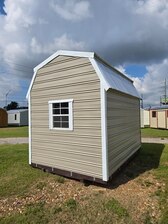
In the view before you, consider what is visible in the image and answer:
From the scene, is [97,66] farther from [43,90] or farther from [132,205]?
[132,205]

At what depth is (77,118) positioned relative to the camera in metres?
6.63

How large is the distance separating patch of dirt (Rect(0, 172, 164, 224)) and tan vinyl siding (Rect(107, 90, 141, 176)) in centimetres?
60

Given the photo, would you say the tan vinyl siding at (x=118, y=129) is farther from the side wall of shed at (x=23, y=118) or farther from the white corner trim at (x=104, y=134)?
the side wall of shed at (x=23, y=118)

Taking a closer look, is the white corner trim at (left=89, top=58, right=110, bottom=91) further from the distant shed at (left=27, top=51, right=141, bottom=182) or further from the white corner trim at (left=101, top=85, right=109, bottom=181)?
the white corner trim at (left=101, top=85, right=109, bottom=181)

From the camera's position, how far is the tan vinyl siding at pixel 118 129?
6352mm

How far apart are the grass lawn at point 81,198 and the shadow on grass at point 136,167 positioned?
1.3 inches

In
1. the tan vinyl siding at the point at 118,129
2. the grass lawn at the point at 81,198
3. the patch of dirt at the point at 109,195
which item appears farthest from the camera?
the tan vinyl siding at the point at 118,129

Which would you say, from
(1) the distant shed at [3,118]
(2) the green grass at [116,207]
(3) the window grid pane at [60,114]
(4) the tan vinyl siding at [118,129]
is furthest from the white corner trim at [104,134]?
(1) the distant shed at [3,118]

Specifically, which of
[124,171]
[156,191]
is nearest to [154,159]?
[124,171]

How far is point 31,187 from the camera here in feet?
20.4

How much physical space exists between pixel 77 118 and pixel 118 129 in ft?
5.19

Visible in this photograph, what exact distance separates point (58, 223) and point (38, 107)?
177 inches

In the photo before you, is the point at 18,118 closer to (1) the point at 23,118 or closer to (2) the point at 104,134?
(1) the point at 23,118

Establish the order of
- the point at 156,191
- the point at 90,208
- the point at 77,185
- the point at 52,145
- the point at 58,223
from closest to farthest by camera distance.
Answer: the point at 58,223
the point at 90,208
the point at 156,191
the point at 77,185
the point at 52,145
